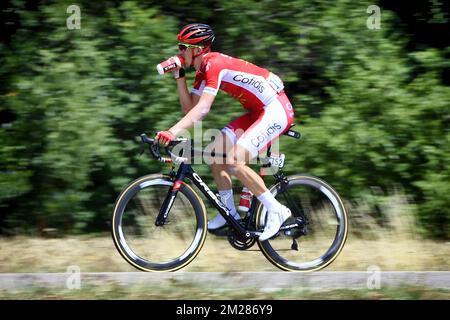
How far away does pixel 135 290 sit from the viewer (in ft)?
18.8

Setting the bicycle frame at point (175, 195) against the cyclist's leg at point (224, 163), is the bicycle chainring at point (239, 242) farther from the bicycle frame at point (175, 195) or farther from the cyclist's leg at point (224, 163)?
the cyclist's leg at point (224, 163)

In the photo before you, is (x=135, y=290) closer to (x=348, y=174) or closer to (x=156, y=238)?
(x=156, y=238)

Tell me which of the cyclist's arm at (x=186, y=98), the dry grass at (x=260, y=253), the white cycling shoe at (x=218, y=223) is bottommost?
the dry grass at (x=260, y=253)

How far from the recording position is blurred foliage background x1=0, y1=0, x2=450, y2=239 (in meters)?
7.41

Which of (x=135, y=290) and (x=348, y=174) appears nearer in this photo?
(x=135, y=290)

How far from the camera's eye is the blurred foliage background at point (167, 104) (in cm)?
741

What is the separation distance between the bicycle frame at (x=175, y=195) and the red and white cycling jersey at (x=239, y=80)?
688mm

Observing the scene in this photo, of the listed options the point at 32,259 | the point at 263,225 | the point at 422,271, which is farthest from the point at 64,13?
the point at 422,271

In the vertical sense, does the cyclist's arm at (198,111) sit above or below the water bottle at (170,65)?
below

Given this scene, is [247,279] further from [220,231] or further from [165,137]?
[165,137]

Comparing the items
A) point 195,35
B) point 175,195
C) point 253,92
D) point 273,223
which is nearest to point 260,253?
point 273,223

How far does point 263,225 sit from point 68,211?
2.24 meters

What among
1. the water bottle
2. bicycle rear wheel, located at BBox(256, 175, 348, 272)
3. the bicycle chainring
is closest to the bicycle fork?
the bicycle chainring

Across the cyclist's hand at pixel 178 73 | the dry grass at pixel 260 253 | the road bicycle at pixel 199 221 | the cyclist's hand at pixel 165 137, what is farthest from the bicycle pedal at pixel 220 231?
the cyclist's hand at pixel 178 73
